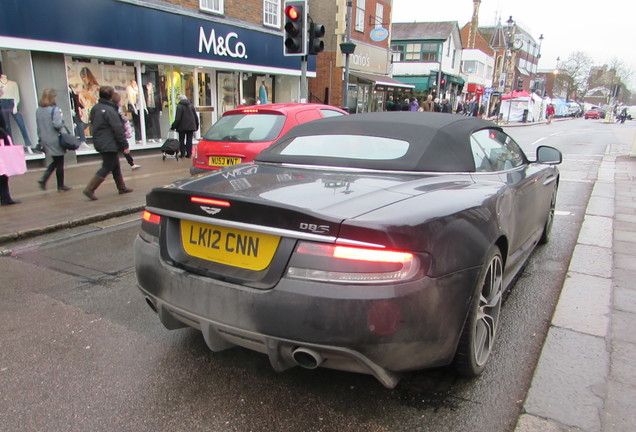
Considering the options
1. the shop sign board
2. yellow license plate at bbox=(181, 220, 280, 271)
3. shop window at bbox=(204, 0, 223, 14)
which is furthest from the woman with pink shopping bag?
shop window at bbox=(204, 0, 223, 14)

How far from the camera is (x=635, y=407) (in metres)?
2.38

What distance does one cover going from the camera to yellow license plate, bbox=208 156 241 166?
22.6 feet

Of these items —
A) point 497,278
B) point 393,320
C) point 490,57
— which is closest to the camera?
point 393,320

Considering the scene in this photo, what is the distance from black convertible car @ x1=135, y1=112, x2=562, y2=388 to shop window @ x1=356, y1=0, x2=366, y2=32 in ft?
80.9

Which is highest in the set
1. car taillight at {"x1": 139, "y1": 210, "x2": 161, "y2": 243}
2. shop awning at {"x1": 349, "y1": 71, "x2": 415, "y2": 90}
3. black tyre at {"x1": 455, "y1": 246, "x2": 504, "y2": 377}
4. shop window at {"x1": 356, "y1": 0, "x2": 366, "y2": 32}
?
shop window at {"x1": 356, "y1": 0, "x2": 366, "y2": 32}

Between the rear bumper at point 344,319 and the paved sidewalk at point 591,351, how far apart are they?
663 millimetres

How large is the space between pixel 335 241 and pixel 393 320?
429 millimetres

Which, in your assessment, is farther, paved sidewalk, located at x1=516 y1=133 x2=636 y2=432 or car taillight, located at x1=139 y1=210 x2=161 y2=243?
car taillight, located at x1=139 y1=210 x2=161 y2=243

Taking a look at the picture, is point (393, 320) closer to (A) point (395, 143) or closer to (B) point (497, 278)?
(B) point (497, 278)

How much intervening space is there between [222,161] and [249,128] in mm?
659

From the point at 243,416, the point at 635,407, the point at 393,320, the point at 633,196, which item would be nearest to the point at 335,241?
the point at 393,320

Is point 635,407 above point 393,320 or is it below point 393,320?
below

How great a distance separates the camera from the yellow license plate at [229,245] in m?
2.15

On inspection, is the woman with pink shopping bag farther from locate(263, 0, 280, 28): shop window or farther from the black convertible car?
locate(263, 0, 280, 28): shop window
